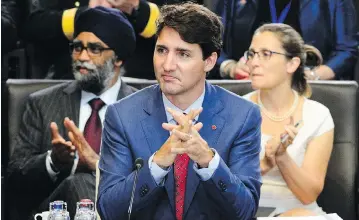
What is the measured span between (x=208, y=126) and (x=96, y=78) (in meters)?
1.57

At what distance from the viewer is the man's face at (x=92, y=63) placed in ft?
15.0

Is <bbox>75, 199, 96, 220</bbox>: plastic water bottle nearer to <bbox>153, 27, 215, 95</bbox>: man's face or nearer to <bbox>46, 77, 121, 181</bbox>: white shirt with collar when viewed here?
<bbox>153, 27, 215, 95</bbox>: man's face

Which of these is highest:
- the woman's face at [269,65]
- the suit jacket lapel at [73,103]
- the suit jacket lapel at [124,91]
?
the woman's face at [269,65]

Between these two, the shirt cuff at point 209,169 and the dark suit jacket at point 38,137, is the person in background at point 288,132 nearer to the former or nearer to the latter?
the dark suit jacket at point 38,137

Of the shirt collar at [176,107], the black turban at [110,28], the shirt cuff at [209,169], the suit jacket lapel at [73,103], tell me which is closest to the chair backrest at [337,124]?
the suit jacket lapel at [73,103]

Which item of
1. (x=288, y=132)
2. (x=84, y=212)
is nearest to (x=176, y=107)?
(x=84, y=212)

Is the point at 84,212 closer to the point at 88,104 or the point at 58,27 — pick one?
the point at 88,104

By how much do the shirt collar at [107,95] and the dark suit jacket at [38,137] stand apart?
3 cm

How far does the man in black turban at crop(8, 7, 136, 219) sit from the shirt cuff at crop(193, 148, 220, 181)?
5.46ft

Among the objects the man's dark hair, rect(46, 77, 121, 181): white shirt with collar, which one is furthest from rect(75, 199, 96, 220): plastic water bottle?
rect(46, 77, 121, 181): white shirt with collar

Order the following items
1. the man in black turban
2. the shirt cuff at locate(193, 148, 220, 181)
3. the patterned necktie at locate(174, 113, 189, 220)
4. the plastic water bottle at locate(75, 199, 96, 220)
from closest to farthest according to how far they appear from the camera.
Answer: the shirt cuff at locate(193, 148, 220, 181), the plastic water bottle at locate(75, 199, 96, 220), the patterned necktie at locate(174, 113, 189, 220), the man in black turban

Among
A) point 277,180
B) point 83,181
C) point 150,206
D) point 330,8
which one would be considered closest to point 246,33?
point 330,8

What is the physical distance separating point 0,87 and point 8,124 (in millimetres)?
256

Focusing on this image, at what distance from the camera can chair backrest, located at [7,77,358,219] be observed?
4.28 metres
